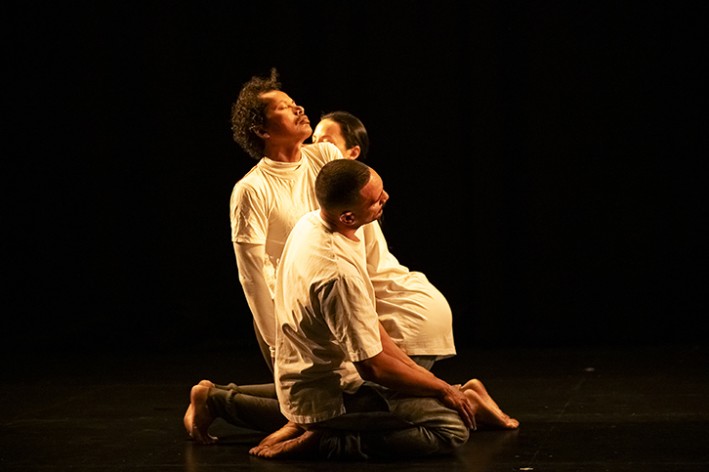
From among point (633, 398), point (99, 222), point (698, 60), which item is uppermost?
point (698, 60)

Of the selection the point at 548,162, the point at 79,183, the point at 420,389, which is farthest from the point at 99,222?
the point at 420,389

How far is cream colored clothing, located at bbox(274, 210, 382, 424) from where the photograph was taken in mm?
3104

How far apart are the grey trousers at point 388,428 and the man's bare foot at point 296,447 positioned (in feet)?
0.07

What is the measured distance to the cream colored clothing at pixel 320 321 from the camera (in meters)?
3.10

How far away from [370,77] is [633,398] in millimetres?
2296

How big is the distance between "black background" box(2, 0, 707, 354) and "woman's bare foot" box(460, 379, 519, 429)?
6.72 ft

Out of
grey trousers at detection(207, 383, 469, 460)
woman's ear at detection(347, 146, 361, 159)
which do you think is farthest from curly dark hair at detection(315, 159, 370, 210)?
woman's ear at detection(347, 146, 361, 159)

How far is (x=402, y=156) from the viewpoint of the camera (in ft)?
19.3

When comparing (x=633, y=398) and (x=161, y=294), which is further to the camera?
(x=161, y=294)

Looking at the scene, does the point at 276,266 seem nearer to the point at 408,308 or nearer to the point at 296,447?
the point at 408,308

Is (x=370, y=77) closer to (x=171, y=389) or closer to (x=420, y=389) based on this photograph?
(x=171, y=389)

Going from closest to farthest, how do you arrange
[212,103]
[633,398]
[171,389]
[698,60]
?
1. [633,398]
2. [171,389]
3. [698,60]
4. [212,103]

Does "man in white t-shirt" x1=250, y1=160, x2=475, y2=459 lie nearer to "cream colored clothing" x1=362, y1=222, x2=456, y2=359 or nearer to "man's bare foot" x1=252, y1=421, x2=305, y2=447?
"man's bare foot" x1=252, y1=421, x2=305, y2=447

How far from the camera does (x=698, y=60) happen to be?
5609 millimetres
